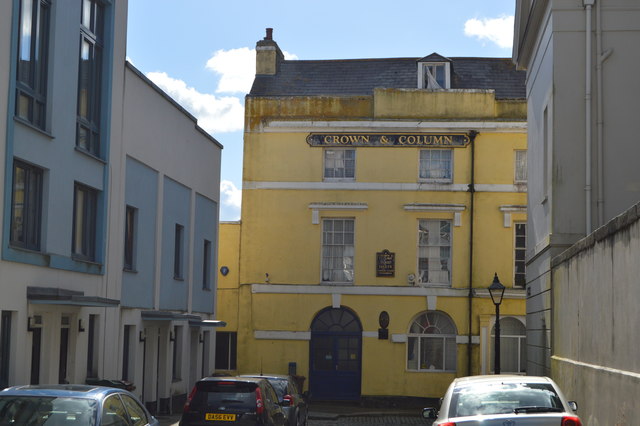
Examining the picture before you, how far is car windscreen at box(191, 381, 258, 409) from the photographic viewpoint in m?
17.0

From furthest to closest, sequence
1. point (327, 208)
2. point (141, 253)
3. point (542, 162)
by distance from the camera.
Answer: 1. point (327, 208)
2. point (141, 253)
3. point (542, 162)

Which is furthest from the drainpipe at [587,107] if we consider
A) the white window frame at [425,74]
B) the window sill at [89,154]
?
the white window frame at [425,74]

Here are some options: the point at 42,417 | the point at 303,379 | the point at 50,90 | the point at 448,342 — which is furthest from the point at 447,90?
the point at 42,417

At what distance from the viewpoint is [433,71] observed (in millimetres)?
36625

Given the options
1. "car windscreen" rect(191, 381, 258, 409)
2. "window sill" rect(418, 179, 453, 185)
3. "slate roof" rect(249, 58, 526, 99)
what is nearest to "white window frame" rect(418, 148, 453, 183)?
"window sill" rect(418, 179, 453, 185)

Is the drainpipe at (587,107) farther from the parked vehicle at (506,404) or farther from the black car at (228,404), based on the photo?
the parked vehicle at (506,404)

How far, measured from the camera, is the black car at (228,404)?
664 inches

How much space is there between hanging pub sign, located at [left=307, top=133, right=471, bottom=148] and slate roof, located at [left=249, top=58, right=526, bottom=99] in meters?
2.25

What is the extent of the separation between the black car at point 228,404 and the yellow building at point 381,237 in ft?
58.1

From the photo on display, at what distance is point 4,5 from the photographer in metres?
17.0

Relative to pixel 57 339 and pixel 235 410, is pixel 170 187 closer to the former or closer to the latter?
pixel 57 339

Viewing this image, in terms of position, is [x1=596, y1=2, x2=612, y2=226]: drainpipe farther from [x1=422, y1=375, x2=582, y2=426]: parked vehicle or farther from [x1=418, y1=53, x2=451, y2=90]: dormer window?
[x1=418, y1=53, x2=451, y2=90]: dormer window

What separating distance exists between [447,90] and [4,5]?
68.1 feet

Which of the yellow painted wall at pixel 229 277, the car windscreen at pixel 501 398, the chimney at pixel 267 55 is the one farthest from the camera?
the chimney at pixel 267 55
